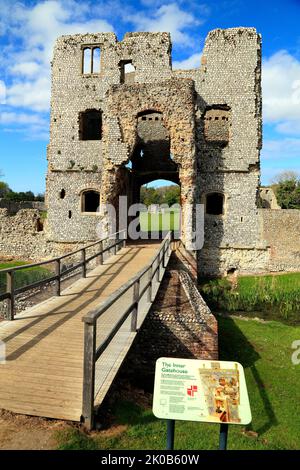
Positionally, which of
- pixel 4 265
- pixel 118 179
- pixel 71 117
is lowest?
pixel 4 265

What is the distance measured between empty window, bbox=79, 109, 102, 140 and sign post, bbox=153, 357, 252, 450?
17.2 meters

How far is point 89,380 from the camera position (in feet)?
13.1

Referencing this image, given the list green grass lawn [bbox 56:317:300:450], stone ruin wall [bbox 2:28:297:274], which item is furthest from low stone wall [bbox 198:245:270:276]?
green grass lawn [bbox 56:317:300:450]

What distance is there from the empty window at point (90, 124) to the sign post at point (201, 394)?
679 inches

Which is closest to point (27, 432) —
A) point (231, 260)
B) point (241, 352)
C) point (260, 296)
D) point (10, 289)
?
point (10, 289)

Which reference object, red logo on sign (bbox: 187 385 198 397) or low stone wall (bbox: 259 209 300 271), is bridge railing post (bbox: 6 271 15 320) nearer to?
red logo on sign (bbox: 187 385 198 397)

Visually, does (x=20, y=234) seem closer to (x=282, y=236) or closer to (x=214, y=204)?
(x=214, y=204)

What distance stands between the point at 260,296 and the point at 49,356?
11.9m

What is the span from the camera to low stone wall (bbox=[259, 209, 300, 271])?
18469 mm

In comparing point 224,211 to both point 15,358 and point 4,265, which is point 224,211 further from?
point 15,358

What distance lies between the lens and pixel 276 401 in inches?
287

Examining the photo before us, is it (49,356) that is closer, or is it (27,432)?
(27,432)

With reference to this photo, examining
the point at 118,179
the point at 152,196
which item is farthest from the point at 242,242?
the point at 152,196
